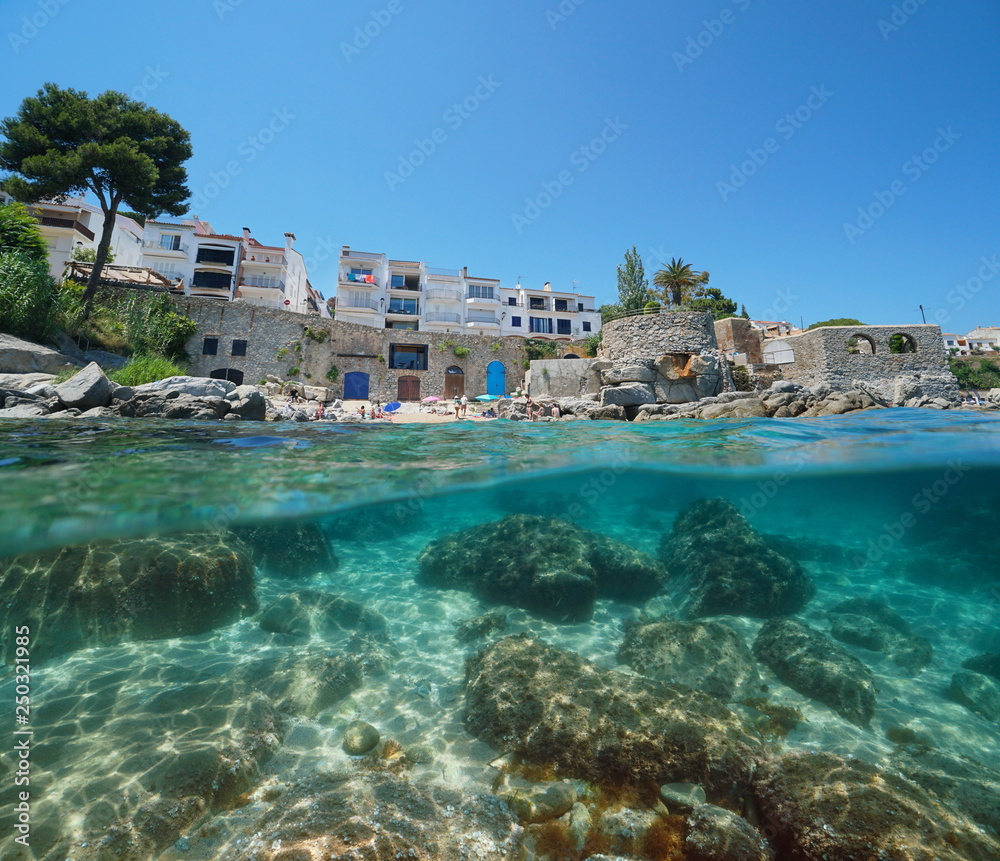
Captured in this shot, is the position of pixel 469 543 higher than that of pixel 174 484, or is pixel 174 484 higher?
pixel 174 484

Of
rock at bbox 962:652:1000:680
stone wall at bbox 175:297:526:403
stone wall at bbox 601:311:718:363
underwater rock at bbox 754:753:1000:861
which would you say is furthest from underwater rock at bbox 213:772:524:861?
stone wall at bbox 175:297:526:403

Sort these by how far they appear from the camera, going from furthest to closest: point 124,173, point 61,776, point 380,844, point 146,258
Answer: point 146,258 → point 124,173 → point 61,776 → point 380,844

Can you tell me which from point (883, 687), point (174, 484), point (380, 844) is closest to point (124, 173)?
point (174, 484)

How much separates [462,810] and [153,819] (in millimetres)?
2292

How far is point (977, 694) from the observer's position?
5.57 metres

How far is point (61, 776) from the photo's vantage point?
3607mm

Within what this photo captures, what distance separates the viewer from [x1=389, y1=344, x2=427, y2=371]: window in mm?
36281

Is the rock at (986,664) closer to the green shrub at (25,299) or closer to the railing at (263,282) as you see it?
the green shrub at (25,299)

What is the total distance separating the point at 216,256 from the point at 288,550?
46932 mm

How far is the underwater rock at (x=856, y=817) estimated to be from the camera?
3.04 meters

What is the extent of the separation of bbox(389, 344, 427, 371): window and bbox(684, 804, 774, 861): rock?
34435mm

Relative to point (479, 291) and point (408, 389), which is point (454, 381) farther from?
point (479, 291)

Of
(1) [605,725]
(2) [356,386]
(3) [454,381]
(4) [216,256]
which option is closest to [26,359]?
(2) [356,386]

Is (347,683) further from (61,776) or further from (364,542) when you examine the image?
(364,542)
